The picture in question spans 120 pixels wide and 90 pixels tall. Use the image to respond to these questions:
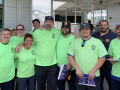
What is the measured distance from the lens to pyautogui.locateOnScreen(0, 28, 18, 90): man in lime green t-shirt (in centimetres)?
273

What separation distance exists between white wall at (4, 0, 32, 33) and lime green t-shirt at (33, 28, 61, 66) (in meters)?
2.91

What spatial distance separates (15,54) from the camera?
299 centimetres

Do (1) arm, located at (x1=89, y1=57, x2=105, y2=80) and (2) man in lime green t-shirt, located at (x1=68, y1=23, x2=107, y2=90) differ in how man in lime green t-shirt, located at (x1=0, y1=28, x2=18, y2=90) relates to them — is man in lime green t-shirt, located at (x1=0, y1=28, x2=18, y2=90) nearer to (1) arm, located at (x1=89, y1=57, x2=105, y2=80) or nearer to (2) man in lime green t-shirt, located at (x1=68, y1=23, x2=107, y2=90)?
(2) man in lime green t-shirt, located at (x1=68, y1=23, x2=107, y2=90)

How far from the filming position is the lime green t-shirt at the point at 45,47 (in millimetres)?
3102

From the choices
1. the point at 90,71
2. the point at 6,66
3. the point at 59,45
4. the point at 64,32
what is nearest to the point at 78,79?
the point at 90,71

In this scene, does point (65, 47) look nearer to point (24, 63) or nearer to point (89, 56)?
point (89, 56)

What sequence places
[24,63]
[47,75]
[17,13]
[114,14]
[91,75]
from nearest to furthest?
[91,75] < [24,63] < [47,75] < [17,13] < [114,14]

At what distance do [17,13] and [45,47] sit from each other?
330 cm

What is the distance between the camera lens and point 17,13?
18.9 ft

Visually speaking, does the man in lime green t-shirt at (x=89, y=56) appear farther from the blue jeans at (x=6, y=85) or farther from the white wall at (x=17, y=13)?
the white wall at (x=17, y=13)

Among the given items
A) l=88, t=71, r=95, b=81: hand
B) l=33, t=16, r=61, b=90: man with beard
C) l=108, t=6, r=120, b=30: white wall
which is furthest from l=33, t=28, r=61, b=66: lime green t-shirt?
l=108, t=6, r=120, b=30: white wall

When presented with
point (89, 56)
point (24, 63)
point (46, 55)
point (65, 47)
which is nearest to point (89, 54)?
point (89, 56)

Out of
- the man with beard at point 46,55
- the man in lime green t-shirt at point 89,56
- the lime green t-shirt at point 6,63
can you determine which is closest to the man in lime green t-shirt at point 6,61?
the lime green t-shirt at point 6,63

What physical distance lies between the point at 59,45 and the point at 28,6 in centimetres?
344
